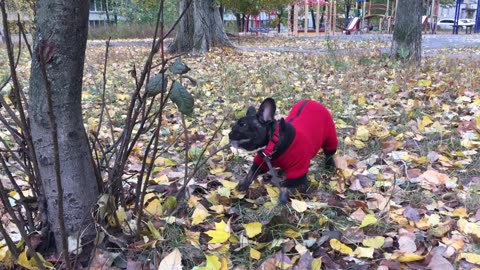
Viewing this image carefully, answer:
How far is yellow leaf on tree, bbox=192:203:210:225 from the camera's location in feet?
6.42

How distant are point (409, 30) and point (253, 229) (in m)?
5.61

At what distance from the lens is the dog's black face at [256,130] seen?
216cm

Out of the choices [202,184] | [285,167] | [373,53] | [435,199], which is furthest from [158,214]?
[373,53]

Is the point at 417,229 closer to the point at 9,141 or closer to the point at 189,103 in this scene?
the point at 189,103

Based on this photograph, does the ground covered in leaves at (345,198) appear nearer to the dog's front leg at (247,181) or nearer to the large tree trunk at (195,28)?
the dog's front leg at (247,181)

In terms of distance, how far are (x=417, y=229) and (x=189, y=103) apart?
1165mm

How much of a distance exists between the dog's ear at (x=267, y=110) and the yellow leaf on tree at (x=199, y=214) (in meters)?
0.52

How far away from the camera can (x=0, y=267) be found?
1.62 meters

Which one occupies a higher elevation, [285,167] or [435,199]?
[285,167]

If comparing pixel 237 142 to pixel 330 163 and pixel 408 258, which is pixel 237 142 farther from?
pixel 408 258

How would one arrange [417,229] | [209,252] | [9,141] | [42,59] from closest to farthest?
[42,59], [209,252], [417,229], [9,141]

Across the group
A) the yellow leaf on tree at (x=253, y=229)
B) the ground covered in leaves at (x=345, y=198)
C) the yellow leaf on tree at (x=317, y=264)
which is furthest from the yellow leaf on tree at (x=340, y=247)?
the yellow leaf on tree at (x=253, y=229)

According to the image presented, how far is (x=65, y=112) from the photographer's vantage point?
150 centimetres

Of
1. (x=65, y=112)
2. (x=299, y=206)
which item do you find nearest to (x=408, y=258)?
(x=299, y=206)
